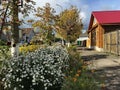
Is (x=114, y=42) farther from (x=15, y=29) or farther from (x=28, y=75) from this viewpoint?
(x=28, y=75)

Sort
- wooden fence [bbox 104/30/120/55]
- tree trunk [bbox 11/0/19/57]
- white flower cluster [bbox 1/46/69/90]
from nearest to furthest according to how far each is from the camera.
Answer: white flower cluster [bbox 1/46/69/90], tree trunk [bbox 11/0/19/57], wooden fence [bbox 104/30/120/55]

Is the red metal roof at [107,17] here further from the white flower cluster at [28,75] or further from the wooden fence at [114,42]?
the white flower cluster at [28,75]

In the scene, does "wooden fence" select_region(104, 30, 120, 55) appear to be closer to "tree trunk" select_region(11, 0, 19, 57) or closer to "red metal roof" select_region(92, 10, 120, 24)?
"red metal roof" select_region(92, 10, 120, 24)

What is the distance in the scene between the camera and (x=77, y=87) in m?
8.82

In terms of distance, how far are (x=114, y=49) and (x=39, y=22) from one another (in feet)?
28.0

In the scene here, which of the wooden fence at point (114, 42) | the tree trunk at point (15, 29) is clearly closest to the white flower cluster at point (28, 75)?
the tree trunk at point (15, 29)

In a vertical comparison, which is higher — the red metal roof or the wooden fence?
the red metal roof

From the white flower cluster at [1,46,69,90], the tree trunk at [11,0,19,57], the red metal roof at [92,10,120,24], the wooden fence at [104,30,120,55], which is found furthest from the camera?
the red metal roof at [92,10,120,24]

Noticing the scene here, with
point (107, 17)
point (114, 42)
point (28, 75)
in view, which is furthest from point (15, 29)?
point (107, 17)

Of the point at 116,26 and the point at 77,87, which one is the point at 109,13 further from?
the point at 77,87

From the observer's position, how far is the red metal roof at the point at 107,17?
Result: 3183 cm

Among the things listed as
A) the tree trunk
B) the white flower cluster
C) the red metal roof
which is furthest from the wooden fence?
the white flower cluster

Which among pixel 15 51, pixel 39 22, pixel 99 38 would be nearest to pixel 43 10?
pixel 39 22

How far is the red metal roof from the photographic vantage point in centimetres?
3183
